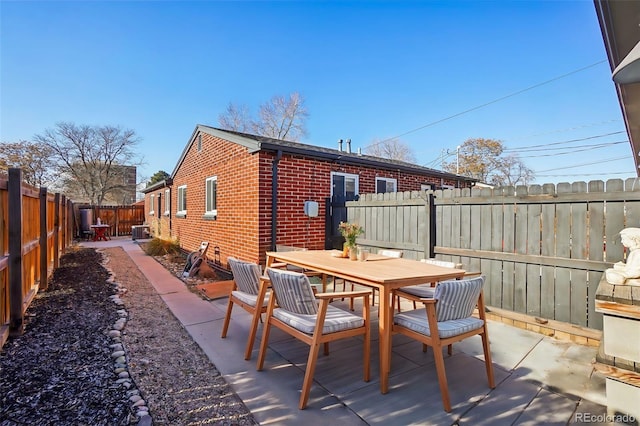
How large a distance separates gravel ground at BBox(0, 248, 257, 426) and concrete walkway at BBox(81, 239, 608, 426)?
0.78 feet

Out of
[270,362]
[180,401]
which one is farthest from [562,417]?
[180,401]

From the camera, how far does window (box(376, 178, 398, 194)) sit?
833 cm

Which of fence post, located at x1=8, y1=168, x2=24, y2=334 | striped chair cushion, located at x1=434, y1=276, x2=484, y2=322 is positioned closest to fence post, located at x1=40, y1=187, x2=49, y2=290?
fence post, located at x1=8, y1=168, x2=24, y2=334

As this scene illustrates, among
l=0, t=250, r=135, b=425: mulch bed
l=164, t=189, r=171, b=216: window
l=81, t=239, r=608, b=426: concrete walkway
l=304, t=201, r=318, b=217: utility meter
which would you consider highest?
l=164, t=189, r=171, b=216: window

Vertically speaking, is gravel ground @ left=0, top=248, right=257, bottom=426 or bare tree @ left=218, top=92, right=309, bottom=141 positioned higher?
bare tree @ left=218, top=92, right=309, bottom=141

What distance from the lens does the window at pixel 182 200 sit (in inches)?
434

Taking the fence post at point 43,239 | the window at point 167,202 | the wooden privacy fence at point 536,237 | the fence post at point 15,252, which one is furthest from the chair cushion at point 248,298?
the window at point 167,202

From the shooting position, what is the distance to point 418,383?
8.62 feet

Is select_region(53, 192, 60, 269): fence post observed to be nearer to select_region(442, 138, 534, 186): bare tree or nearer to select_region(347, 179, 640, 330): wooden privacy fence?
select_region(347, 179, 640, 330): wooden privacy fence

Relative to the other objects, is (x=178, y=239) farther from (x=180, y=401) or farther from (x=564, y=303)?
(x=564, y=303)

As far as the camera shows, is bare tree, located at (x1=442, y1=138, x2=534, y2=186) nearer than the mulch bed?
No
